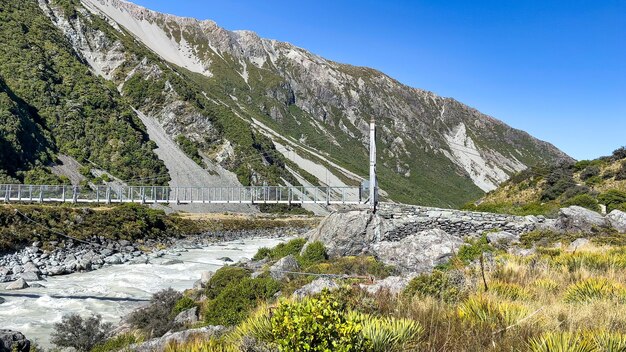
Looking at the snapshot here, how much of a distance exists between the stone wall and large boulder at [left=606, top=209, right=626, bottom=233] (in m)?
2.49

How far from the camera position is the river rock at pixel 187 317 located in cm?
953

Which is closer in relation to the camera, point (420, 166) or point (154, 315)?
point (154, 315)

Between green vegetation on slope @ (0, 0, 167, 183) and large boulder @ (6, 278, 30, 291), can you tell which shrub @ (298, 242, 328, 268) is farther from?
green vegetation on slope @ (0, 0, 167, 183)

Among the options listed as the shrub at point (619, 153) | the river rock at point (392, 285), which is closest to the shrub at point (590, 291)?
the river rock at point (392, 285)

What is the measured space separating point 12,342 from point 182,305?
3681 mm

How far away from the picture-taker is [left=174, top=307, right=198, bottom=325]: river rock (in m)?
9.53

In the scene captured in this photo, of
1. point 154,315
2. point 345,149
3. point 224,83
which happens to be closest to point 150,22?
point 224,83

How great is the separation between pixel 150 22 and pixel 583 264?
183860 mm

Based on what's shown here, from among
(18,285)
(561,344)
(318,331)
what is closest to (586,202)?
(561,344)

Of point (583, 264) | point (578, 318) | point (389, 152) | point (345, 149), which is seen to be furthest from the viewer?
point (389, 152)

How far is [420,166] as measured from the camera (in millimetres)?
156500

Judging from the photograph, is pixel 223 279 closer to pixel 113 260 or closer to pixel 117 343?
pixel 117 343

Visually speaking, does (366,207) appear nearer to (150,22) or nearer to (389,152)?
(389,152)

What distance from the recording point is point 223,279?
39.9 ft
